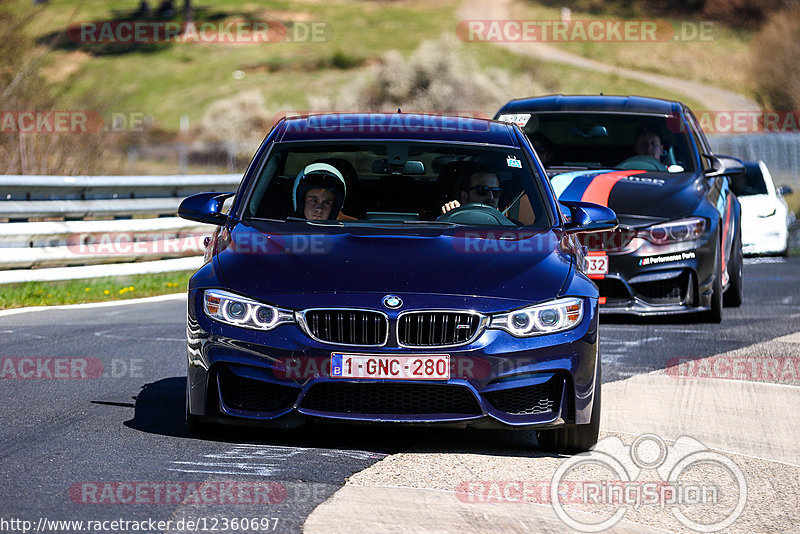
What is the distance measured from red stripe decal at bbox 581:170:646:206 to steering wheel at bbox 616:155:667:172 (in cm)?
34

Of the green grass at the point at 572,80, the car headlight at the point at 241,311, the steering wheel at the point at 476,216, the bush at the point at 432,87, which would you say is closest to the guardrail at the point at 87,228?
the steering wheel at the point at 476,216

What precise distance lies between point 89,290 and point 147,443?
6.99 metres

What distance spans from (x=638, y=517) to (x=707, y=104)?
228 ft

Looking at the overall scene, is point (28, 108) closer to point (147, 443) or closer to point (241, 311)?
point (147, 443)

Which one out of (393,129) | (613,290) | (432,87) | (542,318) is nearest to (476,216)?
(393,129)

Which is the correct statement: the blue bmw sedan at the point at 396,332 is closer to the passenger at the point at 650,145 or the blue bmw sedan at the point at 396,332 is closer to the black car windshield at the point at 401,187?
the black car windshield at the point at 401,187

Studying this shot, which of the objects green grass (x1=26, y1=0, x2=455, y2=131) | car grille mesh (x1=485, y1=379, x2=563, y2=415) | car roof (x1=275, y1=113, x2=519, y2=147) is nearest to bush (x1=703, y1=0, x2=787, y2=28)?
green grass (x1=26, y1=0, x2=455, y2=131)

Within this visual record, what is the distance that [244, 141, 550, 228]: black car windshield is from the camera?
6.98 meters

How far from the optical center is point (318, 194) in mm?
7020

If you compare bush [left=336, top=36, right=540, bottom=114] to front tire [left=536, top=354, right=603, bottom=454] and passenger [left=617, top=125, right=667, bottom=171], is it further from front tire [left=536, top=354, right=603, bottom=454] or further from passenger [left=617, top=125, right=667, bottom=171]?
front tire [left=536, top=354, right=603, bottom=454]

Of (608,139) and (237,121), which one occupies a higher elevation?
(608,139)

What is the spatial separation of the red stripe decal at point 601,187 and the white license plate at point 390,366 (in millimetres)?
5089

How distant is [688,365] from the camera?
8766 millimetres

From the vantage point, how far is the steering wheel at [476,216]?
22.6 feet
